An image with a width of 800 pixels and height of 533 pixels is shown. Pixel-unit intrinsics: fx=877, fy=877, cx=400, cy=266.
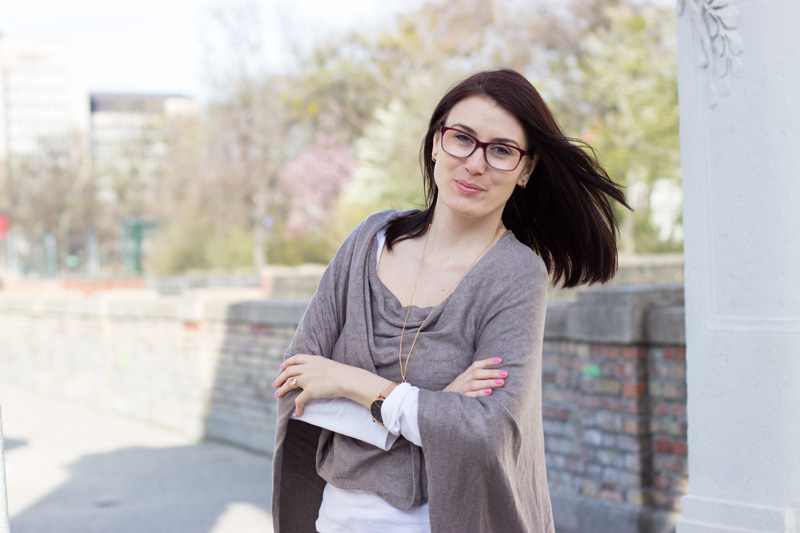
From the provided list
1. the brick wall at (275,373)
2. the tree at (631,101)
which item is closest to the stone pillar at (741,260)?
the brick wall at (275,373)

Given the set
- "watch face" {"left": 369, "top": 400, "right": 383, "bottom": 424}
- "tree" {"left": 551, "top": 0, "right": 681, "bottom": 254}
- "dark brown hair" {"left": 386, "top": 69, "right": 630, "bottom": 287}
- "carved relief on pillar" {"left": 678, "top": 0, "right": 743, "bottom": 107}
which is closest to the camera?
"watch face" {"left": 369, "top": 400, "right": 383, "bottom": 424}

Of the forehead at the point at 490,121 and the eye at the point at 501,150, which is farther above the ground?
the forehead at the point at 490,121

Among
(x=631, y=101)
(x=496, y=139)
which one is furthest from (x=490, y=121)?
(x=631, y=101)

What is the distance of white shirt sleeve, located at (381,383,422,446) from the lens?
2.00 m

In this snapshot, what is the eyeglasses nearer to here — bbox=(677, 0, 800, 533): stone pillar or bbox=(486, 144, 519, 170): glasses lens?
bbox=(486, 144, 519, 170): glasses lens

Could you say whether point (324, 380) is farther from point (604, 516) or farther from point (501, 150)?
point (604, 516)

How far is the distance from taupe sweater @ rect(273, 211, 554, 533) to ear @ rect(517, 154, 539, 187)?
0.52 feet

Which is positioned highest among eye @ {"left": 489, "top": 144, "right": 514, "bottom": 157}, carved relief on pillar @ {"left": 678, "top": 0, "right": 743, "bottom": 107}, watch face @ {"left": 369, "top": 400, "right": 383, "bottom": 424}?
carved relief on pillar @ {"left": 678, "top": 0, "right": 743, "bottom": 107}

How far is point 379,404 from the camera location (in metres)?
2.09

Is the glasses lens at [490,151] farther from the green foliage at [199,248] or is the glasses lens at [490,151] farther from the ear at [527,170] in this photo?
the green foliage at [199,248]

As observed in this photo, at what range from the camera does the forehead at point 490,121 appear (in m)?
2.13

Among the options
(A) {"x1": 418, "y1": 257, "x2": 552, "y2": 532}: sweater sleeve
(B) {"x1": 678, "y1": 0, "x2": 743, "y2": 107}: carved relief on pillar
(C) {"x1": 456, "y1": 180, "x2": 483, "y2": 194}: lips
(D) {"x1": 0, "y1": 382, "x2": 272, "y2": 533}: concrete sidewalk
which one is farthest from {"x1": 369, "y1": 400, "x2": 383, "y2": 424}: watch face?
(D) {"x1": 0, "y1": 382, "x2": 272, "y2": 533}: concrete sidewalk

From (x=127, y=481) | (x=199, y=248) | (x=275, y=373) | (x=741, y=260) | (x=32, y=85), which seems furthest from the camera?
(x=32, y=85)

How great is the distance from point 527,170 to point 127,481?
620cm
